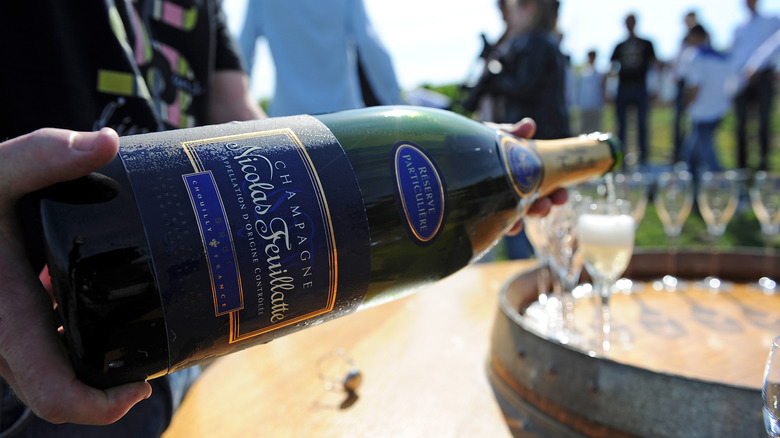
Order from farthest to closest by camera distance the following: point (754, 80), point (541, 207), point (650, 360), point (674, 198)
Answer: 1. point (754, 80)
2. point (674, 198)
3. point (541, 207)
4. point (650, 360)

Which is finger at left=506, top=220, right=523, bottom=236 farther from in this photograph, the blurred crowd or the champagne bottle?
the blurred crowd

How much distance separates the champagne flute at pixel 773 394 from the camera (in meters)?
0.46

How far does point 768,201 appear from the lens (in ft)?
4.32

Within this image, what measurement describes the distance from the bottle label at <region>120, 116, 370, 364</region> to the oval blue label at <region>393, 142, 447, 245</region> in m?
0.08

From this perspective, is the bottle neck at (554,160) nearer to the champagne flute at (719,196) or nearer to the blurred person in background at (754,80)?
the champagne flute at (719,196)

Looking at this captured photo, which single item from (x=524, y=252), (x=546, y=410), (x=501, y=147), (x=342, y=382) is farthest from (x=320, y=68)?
(x=546, y=410)

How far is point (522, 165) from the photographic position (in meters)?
0.87

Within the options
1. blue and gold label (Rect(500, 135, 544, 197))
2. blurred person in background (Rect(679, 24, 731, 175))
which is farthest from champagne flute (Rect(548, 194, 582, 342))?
blurred person in background (Rect(679, 24, 731, 175))

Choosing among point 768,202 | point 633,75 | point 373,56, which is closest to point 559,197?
point 768,202

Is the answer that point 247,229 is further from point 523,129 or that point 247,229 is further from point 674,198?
point 674,198

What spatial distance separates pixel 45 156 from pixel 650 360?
82 centimetres

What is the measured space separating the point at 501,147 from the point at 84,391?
0.64m

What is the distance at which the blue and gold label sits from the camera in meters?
0.85

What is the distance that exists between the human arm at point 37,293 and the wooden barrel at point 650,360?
19.1 inches
